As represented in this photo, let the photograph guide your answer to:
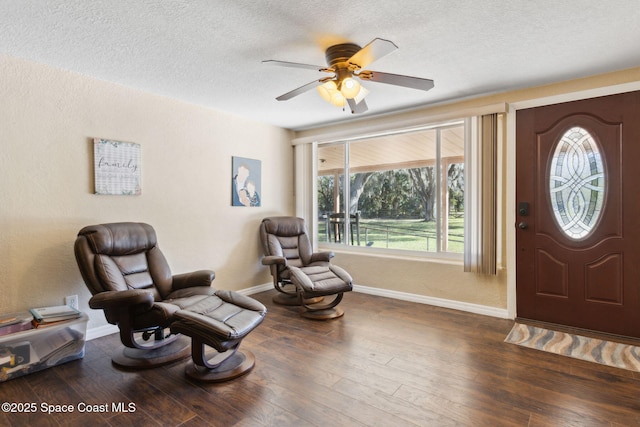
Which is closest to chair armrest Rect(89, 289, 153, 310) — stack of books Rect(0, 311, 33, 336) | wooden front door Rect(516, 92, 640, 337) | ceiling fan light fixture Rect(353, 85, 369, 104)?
stack of books Rect(0, 311, 33, 336)

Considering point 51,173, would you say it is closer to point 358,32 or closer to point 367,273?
point 358,32

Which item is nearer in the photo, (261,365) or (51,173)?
(261,365)

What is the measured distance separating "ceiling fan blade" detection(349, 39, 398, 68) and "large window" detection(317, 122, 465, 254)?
2.05 meters

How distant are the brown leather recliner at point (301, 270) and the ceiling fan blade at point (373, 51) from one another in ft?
6.74

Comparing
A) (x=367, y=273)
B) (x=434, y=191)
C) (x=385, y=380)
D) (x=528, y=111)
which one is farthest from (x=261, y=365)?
(x=528, y=111)

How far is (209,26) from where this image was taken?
2.13 meters

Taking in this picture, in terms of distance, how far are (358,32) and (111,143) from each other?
240cm

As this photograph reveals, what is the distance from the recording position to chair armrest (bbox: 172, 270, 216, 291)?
2.84 m

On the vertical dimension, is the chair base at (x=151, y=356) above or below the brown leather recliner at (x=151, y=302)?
below

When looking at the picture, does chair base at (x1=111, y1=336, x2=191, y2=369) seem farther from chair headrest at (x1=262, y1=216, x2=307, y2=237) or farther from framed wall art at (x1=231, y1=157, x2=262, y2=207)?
framed wall art at (x1=231, y1=157, x2=262, y2=207)

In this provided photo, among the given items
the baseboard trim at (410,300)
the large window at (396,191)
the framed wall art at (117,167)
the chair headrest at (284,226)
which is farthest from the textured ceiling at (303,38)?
the baseboard trim at (410,300)

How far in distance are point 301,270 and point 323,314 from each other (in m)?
0.52

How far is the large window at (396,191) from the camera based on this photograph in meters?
3.85

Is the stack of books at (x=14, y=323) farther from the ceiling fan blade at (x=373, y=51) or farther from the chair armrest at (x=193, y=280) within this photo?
the ceiling fan blade at (x=373, y=51)
